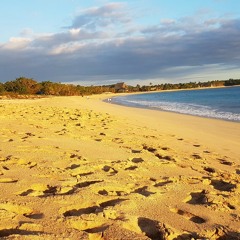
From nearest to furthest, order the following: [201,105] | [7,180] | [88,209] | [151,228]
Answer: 1. [151,228]
2. [88,209]
3. [7,180]
4. [201,105]

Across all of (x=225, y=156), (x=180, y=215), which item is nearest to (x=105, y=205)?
(x=180, y=215)

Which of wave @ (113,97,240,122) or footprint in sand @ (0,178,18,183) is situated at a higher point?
footprint in sand @ (0,178,18,183)

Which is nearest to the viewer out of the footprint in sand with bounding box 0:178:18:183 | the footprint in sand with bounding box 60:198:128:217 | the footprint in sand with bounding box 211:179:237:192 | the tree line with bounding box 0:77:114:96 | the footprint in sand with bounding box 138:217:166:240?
the footprint in sand with bounding box 138:217:166:240

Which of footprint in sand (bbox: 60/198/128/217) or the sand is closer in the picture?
the sand

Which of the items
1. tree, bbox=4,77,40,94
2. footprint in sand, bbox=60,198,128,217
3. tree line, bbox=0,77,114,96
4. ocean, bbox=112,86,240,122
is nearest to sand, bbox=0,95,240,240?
footprint in sand, bbox=60,198,128,217

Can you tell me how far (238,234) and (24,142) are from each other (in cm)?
456

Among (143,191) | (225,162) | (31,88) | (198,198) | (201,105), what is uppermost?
(31,88)

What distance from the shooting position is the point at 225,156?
6891mm

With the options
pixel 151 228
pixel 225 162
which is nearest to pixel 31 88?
pixel 225 162

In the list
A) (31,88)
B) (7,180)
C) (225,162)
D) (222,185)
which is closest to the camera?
(7,180)

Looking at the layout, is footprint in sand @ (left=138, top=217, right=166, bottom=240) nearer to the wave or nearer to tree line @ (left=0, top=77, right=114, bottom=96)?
the wave

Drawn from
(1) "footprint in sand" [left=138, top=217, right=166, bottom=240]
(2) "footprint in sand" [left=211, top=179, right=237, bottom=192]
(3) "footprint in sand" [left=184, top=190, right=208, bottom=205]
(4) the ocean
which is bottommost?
(4) the ocean

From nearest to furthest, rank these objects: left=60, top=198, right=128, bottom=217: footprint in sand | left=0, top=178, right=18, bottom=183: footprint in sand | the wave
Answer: left=60, top=198, right=128, bottom=217: footprint in sand, left=0, top=178, right=18, bottom=183: footprint in sand, the wave

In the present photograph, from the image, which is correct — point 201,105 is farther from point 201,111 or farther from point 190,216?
point 190,216
